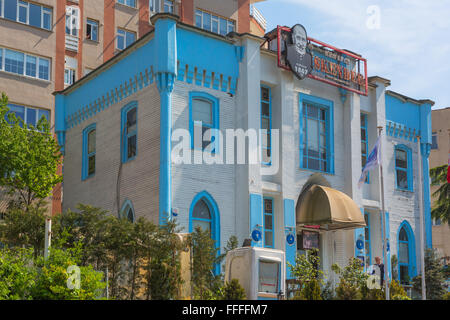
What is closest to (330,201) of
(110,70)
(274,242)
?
(274,242)

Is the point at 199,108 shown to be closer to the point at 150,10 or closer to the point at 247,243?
the point at 247,243

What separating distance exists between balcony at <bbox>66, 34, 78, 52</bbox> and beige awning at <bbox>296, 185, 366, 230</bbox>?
76.9ft

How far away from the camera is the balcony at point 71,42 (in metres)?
43.9

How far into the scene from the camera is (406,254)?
31219mm

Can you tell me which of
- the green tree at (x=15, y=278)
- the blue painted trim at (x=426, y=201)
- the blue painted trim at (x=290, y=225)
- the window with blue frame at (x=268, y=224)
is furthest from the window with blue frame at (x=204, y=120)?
the blue painted trim at (x=426, y=201)

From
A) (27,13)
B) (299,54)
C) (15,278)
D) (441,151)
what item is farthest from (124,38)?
(15,278)

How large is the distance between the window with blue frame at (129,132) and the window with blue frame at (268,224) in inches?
219

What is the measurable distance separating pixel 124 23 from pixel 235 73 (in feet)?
74.7

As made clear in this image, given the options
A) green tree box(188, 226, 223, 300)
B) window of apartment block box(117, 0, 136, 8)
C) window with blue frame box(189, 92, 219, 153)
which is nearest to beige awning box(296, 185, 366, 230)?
window with blue frame box(189, 92, 219, 153)

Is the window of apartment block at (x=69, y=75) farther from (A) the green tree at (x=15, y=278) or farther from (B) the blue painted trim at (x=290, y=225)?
(A) the green tree at (x=15, y=278)

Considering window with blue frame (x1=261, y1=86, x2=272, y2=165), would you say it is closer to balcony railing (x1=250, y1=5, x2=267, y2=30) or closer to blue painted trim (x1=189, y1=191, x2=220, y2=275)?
blue painted trim (x1=189, y1=191, x2=220, y2=275)

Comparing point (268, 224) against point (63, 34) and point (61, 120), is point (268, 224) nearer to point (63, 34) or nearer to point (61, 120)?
point (61, 120)

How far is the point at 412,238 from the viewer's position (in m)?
31.5

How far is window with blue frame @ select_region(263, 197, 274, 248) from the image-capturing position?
85.3 feet
